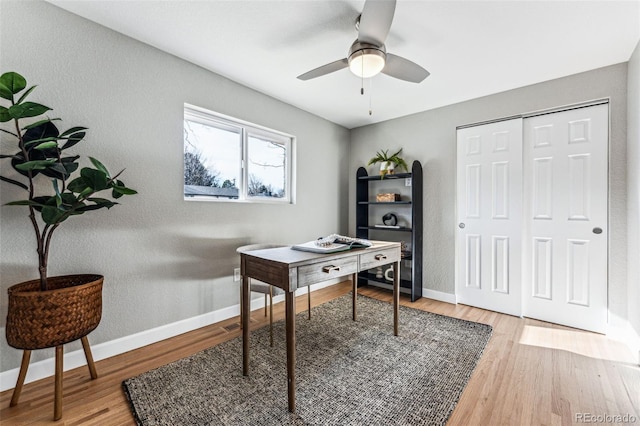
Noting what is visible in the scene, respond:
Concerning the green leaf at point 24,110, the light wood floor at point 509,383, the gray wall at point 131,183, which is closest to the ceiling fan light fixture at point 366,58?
the gray wall at point 131,183

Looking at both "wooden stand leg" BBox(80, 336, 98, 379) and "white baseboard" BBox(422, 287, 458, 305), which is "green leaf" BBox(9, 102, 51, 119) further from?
"white baseboard" BBox(422, 287, 458, 305)

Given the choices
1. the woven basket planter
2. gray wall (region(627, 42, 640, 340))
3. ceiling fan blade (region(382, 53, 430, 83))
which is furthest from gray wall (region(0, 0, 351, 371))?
gray wall (region(627, 42, 640, 340))

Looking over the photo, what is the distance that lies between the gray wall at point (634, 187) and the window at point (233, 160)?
311cm

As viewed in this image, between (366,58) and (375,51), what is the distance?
0.07 metres

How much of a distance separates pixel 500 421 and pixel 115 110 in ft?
10.3

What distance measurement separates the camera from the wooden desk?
146 cm

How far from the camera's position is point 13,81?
1.32 m

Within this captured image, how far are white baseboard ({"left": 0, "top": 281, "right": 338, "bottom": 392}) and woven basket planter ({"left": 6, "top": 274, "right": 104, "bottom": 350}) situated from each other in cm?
43

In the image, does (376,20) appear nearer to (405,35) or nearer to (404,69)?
(404,69)

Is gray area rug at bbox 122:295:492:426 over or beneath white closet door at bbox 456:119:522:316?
beneath

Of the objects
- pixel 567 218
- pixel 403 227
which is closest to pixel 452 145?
pixel 403 227

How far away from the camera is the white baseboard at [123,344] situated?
168 centimetres

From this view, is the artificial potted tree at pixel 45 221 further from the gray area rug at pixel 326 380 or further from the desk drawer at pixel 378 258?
the desk drawer at pixel 378 258

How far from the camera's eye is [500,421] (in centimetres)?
141
